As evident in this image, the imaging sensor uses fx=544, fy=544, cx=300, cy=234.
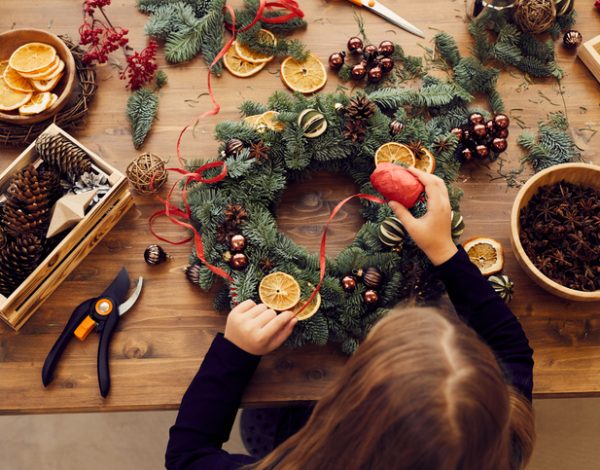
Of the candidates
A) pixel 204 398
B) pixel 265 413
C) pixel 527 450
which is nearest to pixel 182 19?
pixel 204 398

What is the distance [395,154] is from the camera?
3.82ft

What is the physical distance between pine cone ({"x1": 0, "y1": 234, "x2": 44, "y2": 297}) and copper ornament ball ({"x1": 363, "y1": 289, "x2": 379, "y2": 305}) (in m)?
0.66

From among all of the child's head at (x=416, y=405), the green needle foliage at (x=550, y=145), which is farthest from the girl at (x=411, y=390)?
the green needle foliage at (x=550, y=145)

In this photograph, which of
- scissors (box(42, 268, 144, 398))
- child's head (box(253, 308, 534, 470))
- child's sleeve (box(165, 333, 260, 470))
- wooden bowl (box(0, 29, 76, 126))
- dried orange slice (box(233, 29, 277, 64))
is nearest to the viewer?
child's head (box(253, 308, 534, 470))

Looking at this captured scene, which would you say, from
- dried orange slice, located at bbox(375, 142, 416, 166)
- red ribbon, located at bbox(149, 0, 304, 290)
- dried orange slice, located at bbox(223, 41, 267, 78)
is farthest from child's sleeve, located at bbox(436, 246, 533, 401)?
dried orange slice, located at bbox(223, 41, 267, 78)

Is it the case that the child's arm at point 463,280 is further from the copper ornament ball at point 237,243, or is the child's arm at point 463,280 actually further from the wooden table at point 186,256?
the copper ornament ball at point 237,243

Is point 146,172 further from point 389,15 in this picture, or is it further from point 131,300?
point 389,15

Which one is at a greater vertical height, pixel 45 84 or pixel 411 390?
pixel 45 84

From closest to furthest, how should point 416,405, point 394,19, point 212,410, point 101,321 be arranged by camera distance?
point 416,405
point 212,410
point 101,321
point 394,19

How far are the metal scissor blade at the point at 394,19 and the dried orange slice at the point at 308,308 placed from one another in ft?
2.39

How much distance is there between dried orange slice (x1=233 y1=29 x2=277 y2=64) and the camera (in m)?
1.31

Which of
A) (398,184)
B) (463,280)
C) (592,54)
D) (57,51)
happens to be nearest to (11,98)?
(57,51)

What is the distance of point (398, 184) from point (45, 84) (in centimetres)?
83

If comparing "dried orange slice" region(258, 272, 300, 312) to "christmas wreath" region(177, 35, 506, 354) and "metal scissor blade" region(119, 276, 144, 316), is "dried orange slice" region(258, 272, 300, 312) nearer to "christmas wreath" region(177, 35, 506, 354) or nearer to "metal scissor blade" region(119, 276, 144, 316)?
"christmas wreath" region(177, 35, 506, 354)
